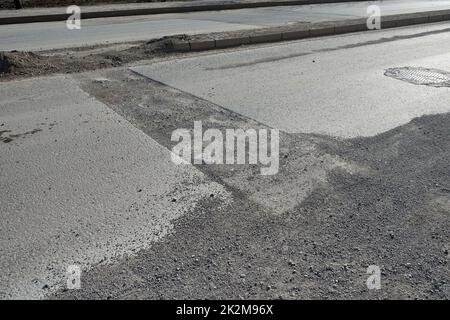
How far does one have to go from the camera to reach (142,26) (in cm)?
1352

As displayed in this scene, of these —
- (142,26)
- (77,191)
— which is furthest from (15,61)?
(142,26)

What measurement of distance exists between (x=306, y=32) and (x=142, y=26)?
17.5 feet

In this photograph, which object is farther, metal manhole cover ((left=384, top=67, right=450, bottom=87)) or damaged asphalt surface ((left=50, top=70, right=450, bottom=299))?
metal manhole cover ((left=384, top=67, right=450, bottom=87))

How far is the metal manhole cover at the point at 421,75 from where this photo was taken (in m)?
7.38

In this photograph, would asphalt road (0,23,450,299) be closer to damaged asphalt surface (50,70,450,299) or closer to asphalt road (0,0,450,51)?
damaged asphalt surface (50,70,450,299)

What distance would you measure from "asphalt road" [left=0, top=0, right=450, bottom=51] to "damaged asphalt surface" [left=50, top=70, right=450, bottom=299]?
730 cm

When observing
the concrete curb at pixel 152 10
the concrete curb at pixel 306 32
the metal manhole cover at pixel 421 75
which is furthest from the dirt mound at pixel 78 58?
the concrete curb at pixel 152 10

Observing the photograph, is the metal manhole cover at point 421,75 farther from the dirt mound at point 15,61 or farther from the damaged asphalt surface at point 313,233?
the dirt mound at point 15,61

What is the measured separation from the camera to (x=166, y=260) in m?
2.96

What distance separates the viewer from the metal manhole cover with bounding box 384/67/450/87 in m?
7.38

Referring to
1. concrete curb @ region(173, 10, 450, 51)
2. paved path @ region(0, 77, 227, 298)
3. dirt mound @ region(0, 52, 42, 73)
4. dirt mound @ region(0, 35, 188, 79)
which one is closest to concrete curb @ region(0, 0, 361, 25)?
dirt mound @ region(0, 35, 188, 79)

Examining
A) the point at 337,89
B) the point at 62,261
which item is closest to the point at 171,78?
the point at 337,89

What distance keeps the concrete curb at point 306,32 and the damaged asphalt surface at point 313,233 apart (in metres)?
5.32
